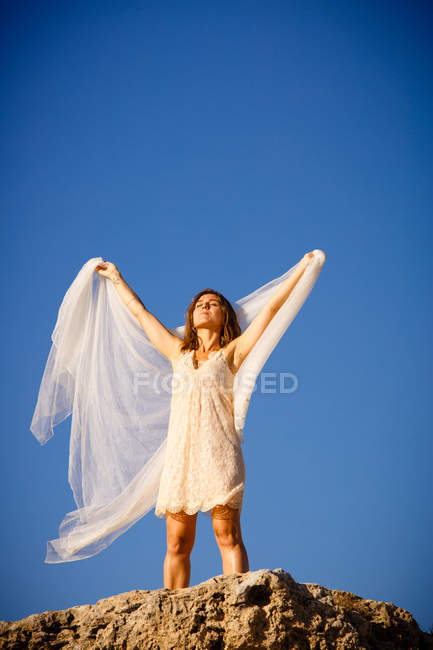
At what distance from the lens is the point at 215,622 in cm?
323

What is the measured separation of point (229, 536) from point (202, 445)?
0.70 meters

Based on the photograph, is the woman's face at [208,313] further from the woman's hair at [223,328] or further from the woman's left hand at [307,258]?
the woman's left hand at [307,258]

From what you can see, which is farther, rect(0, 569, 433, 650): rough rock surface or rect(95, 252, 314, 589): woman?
rect(95, 252, 314, 589): woman

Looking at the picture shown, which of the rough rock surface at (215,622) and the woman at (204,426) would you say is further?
the woman at (204,426)

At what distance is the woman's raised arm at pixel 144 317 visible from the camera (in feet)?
18.6

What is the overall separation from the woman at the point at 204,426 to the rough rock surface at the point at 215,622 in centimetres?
119

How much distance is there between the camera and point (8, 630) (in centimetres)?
343

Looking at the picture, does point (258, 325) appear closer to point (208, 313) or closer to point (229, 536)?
point (208, 313)

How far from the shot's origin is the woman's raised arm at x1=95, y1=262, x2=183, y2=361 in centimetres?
566

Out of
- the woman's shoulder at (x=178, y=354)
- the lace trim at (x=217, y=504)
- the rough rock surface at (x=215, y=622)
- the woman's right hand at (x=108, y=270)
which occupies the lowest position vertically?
the rough rock surface at (x=215, y=622)

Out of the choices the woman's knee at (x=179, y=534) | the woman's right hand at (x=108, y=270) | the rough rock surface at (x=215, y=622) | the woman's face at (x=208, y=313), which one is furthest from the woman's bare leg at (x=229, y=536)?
A: the woman's right hand at (x=108, y=270)

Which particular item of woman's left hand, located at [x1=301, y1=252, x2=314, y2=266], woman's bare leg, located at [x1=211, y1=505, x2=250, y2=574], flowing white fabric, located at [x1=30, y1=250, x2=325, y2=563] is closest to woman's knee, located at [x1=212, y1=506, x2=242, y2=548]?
woman's bare leg, located at [x1=211, y1=505, x2=250, y2=574]

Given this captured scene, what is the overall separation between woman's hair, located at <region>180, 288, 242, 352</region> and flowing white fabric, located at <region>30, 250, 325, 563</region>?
20cm

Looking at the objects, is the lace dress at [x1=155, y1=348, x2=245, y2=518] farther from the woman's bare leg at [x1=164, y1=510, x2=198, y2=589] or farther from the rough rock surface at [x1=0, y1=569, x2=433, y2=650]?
the rough rock surface at [x1=0, y1=569, x2=433, y2=650]
